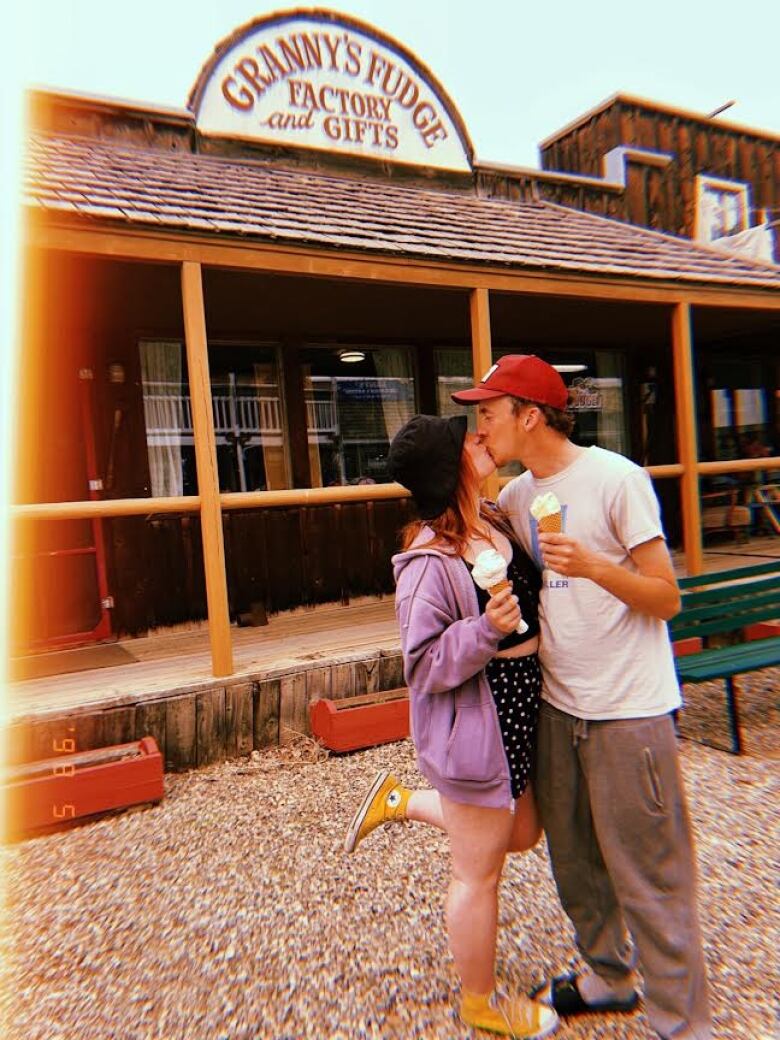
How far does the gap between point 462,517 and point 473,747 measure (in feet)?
2.04

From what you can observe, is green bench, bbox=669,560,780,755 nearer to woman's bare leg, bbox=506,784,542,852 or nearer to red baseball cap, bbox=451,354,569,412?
woman's bare leg, bbox=506,784,542,852

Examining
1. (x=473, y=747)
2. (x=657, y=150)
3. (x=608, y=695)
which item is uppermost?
(x=657, y=150)

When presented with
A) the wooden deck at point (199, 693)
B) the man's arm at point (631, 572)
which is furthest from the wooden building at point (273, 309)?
the man's arm at point (631, 572)

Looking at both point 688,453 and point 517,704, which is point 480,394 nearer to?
point 517,704

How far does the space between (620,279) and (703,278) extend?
99 cm

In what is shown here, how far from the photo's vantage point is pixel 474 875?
81.2 inches

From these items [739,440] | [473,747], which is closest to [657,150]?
[739,440]

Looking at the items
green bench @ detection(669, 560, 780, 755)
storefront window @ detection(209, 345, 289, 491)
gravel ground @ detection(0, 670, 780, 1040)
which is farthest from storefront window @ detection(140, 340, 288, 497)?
green bench @ detection(669, 560, 780, 755)

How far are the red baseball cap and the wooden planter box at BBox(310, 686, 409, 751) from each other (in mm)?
2906

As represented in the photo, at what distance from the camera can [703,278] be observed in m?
7.02

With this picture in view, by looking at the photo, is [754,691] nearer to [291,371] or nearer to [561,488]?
[561,488]

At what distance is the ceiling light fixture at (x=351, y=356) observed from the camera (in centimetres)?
761

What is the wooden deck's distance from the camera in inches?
165

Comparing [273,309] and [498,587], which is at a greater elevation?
[273,309]
